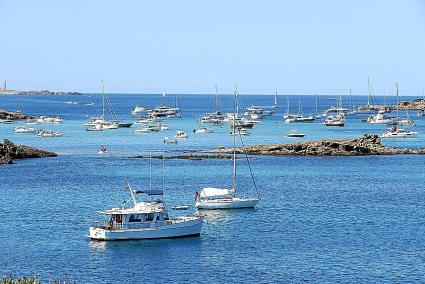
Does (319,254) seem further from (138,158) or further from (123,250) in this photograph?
(138,158)

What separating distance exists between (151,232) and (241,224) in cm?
950

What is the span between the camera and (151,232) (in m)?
65.5

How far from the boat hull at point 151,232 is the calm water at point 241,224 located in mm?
607

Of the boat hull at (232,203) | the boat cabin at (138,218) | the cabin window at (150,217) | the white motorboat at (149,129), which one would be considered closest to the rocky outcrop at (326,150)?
the boat hull at (232,203)

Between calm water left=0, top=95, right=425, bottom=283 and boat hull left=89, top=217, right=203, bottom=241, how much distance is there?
0.61m

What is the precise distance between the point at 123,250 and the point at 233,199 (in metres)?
19.7

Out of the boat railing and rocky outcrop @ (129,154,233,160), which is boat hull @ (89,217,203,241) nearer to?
the boat railing

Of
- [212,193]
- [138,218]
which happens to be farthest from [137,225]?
[212,193]

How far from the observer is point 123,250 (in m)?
62.5

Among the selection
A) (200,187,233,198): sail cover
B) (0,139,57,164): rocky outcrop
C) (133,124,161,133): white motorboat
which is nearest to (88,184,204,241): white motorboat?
(200,187,233,198): sail cover

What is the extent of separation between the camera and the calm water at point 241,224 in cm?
5625

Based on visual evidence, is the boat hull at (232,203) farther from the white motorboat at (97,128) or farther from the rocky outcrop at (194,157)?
the white motorboat at (97,128)

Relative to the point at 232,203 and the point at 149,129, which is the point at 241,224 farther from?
the point at 149,129

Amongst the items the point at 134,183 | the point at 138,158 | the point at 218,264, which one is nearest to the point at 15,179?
the point at 134,183
